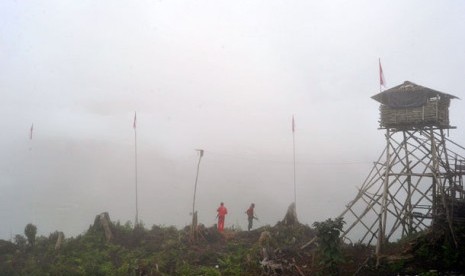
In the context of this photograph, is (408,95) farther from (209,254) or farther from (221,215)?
(209,254)

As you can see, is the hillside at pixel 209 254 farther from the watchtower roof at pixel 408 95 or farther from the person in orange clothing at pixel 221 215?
the watchtower roof at pixel 408 95

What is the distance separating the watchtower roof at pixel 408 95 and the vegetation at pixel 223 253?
Result: 7227 millimetres

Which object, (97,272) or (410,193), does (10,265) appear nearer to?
(97,272)

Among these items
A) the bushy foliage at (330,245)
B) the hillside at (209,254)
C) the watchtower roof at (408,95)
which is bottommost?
the hillside at (209,254)

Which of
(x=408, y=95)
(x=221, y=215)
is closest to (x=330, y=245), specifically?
(x=408, y=95)

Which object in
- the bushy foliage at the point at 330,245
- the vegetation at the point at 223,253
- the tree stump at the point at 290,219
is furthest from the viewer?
the tree stump at the point at 290,219

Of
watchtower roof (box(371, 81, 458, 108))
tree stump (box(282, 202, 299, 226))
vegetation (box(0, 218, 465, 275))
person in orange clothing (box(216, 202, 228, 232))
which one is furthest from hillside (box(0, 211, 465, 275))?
watchtower roof (box(371, 81, 458, 108))

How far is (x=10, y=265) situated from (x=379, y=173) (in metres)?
23.2

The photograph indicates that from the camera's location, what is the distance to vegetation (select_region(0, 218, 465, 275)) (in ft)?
56.0

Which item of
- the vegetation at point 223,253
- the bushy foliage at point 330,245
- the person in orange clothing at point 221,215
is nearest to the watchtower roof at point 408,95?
the vegetation at point 223,253

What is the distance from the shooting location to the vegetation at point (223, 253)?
17.1m

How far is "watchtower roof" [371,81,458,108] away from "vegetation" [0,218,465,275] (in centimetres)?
723

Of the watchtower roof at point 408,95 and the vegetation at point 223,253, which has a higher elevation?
the watchtower roof at point 408,95

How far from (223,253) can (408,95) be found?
1397 cm
